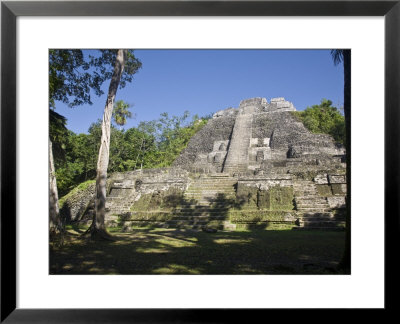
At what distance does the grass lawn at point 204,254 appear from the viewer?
3838mm

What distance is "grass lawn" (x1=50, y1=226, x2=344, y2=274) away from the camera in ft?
12.6

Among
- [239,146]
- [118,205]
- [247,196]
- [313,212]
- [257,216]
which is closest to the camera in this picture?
[313,212]

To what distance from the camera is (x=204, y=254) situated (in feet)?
15.5

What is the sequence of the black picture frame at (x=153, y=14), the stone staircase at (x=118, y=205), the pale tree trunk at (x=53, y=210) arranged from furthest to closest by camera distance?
the stone staircase at (x=118, y=205) < the pale tree trunk at (x=53, y=210) < the black picture frame at (x=153, y=14)

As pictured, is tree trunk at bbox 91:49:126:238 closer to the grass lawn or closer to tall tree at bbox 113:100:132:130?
the grass lawn

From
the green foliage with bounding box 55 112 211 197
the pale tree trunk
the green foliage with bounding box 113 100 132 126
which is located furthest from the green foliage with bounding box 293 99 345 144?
the pale tree trunk

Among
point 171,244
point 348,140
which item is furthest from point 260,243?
point 348,140

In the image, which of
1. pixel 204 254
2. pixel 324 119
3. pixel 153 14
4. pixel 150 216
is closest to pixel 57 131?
pixel 150 216

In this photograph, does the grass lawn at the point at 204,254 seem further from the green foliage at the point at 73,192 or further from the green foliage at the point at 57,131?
the green foliage at the point at 73,192

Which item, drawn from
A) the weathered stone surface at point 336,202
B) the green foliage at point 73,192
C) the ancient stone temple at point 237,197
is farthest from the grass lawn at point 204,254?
the green foliage at point 73,192

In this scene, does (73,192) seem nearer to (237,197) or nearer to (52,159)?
(52,159)

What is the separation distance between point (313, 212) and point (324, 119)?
1182 centimetres

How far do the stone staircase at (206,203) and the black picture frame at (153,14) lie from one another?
5.22 meters
